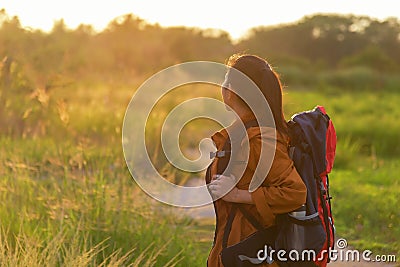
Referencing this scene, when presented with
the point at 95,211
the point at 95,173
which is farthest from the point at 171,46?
the point at 95,211

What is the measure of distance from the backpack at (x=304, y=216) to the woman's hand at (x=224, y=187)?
0.06 metres

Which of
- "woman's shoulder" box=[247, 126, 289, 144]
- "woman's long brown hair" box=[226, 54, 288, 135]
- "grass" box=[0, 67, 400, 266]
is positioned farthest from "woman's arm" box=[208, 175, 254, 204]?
"grass" box=[0, 67, 400, 266]

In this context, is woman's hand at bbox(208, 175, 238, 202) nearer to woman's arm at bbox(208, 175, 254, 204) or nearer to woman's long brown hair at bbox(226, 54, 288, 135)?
woman's arm at bbox(208, 175, 254, 204)

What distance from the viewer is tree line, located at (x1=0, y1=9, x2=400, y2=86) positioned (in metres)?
9.22

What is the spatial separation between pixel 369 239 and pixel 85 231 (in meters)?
2.50

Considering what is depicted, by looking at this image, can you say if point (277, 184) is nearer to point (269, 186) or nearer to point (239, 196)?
point (269, 186)

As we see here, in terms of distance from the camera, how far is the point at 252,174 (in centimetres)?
353

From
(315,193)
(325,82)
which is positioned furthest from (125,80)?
(325,82)

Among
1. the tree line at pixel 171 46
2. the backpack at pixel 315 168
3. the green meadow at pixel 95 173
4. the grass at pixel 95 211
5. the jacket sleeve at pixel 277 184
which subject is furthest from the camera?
the tree line at pixel 171 46

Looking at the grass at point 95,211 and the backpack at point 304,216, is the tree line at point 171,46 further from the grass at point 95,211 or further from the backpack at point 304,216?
the backpack at point 304,216

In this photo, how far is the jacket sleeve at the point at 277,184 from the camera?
11.3 feet

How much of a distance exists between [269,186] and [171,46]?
32.0m

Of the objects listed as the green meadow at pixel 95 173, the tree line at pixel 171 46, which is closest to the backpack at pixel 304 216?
the green meadow at pixel 95 173

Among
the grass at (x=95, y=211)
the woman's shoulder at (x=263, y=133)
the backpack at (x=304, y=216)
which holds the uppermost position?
the woman's shoulder at (x=263, y=133)
